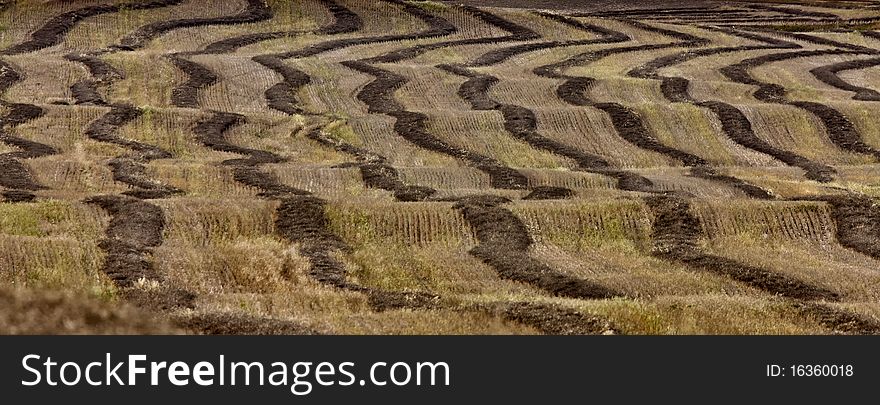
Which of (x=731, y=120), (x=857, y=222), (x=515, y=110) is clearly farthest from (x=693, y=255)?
(x=515, y=110)

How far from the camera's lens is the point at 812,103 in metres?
64.3

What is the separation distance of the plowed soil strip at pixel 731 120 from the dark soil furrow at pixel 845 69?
992 centimetres

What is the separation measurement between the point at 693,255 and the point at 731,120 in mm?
31982

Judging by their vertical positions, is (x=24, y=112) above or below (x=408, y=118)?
below

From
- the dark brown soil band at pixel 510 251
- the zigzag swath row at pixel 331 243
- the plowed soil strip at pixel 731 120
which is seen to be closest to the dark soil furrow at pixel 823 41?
the plowed soil strip at pixel 731 120

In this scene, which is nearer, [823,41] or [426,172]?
[426,172]

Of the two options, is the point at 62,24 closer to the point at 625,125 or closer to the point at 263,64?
the point at 263,64

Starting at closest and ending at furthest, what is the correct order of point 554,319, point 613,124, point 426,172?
point 554,319 < point 426,172 < point 613,124

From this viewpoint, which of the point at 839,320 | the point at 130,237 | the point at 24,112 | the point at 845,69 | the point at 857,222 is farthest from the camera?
the point at 845,69

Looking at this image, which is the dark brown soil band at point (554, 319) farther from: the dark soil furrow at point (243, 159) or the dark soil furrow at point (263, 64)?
the dark soil furrow at point (263, 64)

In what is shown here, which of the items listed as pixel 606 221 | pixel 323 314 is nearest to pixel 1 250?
pixel 323 314

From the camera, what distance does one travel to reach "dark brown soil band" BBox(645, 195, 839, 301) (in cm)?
2673

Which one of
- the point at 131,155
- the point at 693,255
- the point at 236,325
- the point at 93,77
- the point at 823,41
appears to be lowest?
the point at 93,77

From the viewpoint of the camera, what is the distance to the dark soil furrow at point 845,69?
70500 mm
